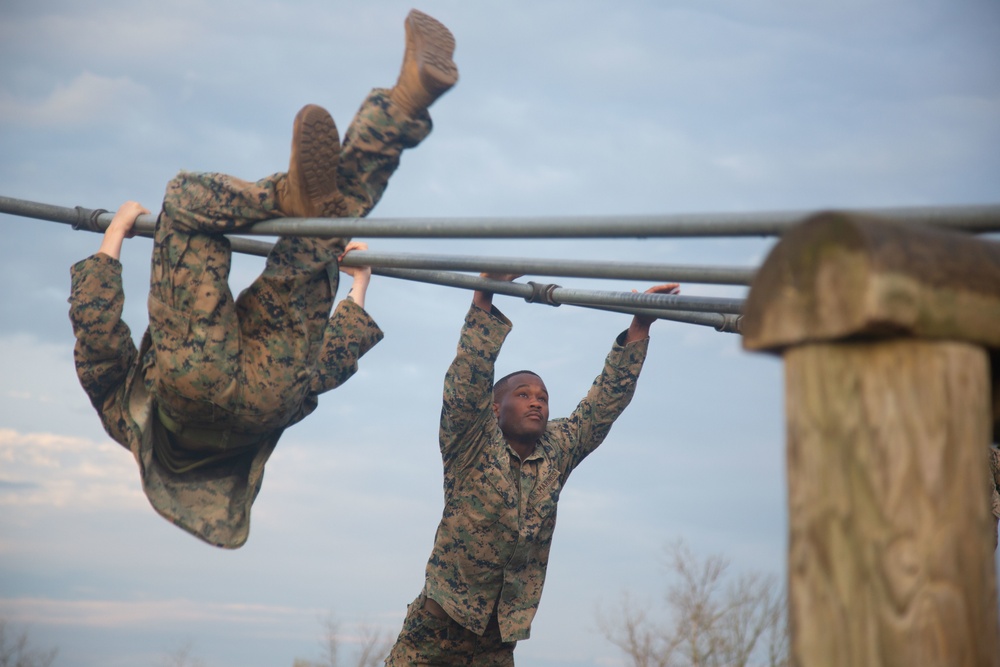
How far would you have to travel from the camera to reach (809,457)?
1790 mm

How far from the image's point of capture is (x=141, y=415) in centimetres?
472

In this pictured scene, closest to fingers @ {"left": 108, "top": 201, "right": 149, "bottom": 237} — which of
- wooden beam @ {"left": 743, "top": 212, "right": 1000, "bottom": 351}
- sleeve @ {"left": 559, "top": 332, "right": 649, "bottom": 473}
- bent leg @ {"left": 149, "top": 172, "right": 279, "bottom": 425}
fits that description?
bent leg @ {"left": 149, "top": 172, "right": 279, "bottom": 425}

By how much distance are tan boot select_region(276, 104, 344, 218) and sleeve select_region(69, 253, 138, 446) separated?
1.06m

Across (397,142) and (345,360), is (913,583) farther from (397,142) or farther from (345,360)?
(345,360)

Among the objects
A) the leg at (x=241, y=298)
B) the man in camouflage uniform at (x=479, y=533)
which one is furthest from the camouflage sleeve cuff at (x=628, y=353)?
the leg at (x=241, y=298)

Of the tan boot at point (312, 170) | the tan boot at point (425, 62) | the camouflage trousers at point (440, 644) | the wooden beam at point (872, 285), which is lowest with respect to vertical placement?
A: the camouflage trousers at point (440, 644)

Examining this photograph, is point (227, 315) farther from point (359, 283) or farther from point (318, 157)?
point (359, 283)

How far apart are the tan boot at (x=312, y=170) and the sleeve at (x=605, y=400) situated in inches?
115

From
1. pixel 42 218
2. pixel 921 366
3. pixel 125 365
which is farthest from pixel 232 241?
pixel 921 366

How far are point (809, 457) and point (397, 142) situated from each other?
2825mm

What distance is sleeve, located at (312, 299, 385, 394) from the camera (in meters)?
5.38

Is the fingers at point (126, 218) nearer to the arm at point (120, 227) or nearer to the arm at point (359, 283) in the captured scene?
the arm at point (120, 227)

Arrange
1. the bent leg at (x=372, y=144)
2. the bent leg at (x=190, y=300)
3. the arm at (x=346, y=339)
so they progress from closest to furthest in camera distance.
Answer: the bent leg at (x=372, y=144) < the bent leg at (x=190, y=300) < the arm at (x=346, y=339)

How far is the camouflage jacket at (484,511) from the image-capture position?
19.2 ft
